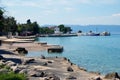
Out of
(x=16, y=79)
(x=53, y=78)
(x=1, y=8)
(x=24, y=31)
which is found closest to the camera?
(x=16, y=79)

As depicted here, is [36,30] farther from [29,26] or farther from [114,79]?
[114,79]

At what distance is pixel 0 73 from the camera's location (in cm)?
2389

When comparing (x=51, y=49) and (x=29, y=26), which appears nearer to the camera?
(x=51, y=49)

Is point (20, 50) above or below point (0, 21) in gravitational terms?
below

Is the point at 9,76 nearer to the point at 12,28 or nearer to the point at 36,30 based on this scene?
the point at 12,28

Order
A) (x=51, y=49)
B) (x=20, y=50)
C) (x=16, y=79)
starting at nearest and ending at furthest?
1. (x=16, y=79)
2. (x=20, y=50)
3. (x=51, y=49)

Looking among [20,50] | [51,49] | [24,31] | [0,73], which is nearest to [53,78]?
[0,73]

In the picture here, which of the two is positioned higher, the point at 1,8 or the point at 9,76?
the point at 1,8

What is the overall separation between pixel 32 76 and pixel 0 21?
4992cm

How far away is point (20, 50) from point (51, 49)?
11.3m

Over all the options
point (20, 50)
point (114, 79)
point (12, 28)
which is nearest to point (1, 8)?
point (20, 50)

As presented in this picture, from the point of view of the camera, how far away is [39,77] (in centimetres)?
2928

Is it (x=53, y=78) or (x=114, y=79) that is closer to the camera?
(x=53, y=78)

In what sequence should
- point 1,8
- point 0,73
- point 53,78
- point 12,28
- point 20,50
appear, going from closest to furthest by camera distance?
point 0,73, point 53,78, point 1,8, point 20,50, point 12,28
